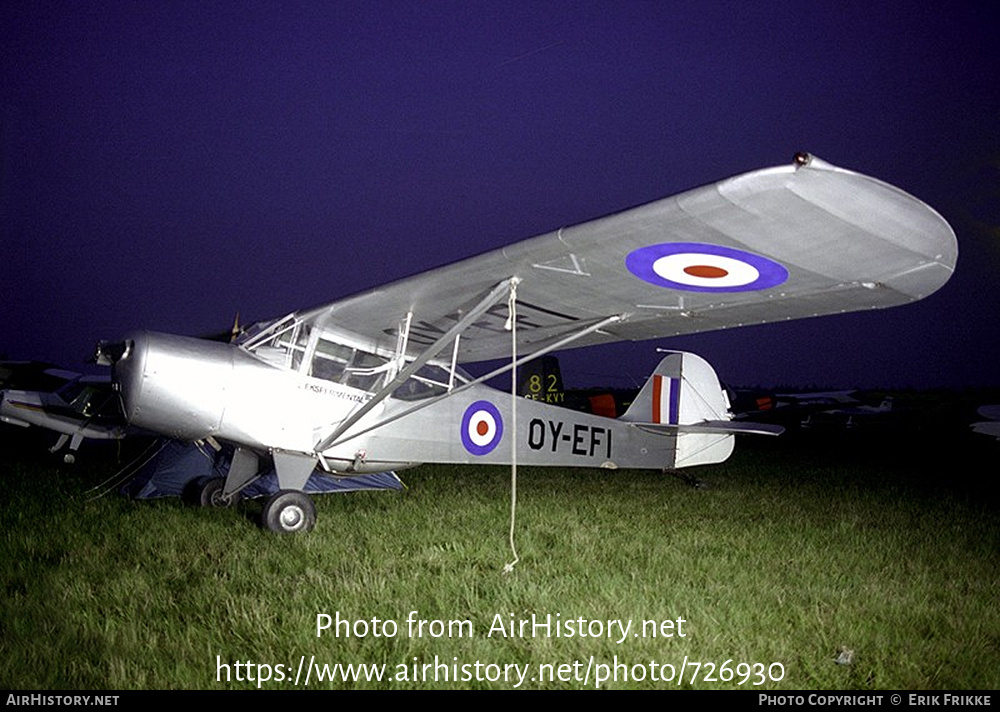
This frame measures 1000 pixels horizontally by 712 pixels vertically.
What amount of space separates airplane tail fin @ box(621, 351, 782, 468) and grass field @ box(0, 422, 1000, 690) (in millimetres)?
1276

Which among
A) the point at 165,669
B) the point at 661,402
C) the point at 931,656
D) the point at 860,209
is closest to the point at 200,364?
the point at 165,669

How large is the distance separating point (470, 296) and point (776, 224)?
264 centimetres

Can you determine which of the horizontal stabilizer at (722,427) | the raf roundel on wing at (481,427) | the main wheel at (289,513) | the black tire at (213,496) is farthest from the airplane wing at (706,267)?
the horizontal stabilizer at (722,427)

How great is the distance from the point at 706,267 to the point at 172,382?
14.2ft

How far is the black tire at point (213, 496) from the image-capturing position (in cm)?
664

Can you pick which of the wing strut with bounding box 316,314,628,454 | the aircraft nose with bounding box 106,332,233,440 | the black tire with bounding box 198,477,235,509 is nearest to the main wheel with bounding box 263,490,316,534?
the wing strut with bounding box 316,314,628,454

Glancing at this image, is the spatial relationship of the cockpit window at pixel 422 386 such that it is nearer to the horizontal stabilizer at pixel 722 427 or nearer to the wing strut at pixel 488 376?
the wing strut at pixel 488 376

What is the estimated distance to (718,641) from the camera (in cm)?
300

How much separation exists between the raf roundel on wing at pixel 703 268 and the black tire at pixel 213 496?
5.20m

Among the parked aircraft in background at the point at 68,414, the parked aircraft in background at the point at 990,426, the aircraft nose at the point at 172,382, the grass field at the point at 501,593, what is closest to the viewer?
the grass field at the point at 501,593

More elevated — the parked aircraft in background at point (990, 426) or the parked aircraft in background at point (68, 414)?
the parked aircraft in background at point (990, 426)

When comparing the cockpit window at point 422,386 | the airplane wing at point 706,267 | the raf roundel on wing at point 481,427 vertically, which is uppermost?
the airplane wing at point 706,267

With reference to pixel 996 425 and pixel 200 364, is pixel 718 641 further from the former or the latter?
pixel 996 425
